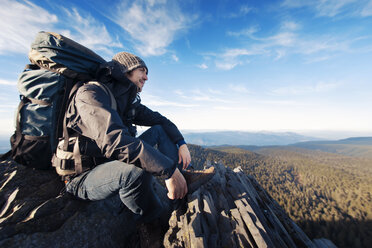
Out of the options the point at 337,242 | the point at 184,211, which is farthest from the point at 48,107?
the point at 337,242

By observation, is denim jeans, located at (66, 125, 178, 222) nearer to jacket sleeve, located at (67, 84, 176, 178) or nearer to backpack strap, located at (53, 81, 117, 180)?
backpack strap, located at (53, 81, 117, 180)

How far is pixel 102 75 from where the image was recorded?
328 cm

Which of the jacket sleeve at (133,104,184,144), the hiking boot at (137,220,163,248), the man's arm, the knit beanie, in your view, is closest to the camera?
the hiking boot at (137,220,163,248)

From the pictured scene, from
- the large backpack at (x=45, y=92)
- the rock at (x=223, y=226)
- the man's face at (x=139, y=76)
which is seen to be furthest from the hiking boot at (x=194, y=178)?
the large backpack at (x=45, y=92)

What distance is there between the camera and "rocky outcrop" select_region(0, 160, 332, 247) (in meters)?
2.87

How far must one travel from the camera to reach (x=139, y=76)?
4.05 meters

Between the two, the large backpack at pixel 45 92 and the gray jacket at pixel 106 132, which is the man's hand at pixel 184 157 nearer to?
the gray jacket at pixel 106 132

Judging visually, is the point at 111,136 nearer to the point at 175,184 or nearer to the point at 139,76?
the point at 175,184

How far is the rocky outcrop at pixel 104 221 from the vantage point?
9.41 feet

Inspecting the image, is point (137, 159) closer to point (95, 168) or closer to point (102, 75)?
point (95, 168)

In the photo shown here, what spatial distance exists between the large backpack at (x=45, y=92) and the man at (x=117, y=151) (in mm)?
350

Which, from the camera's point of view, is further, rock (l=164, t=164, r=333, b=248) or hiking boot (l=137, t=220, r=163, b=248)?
hiking boot (l=137, t=220, r=163, b=248)

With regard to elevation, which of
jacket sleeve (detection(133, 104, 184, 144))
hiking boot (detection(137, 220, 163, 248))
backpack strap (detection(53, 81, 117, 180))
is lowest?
hiking boot (detection(137, 220, 163, 248))

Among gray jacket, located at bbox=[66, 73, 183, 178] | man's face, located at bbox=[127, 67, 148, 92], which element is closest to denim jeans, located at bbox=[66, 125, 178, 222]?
gray jacket, located at bbox=[66, 73, 183, 178]
